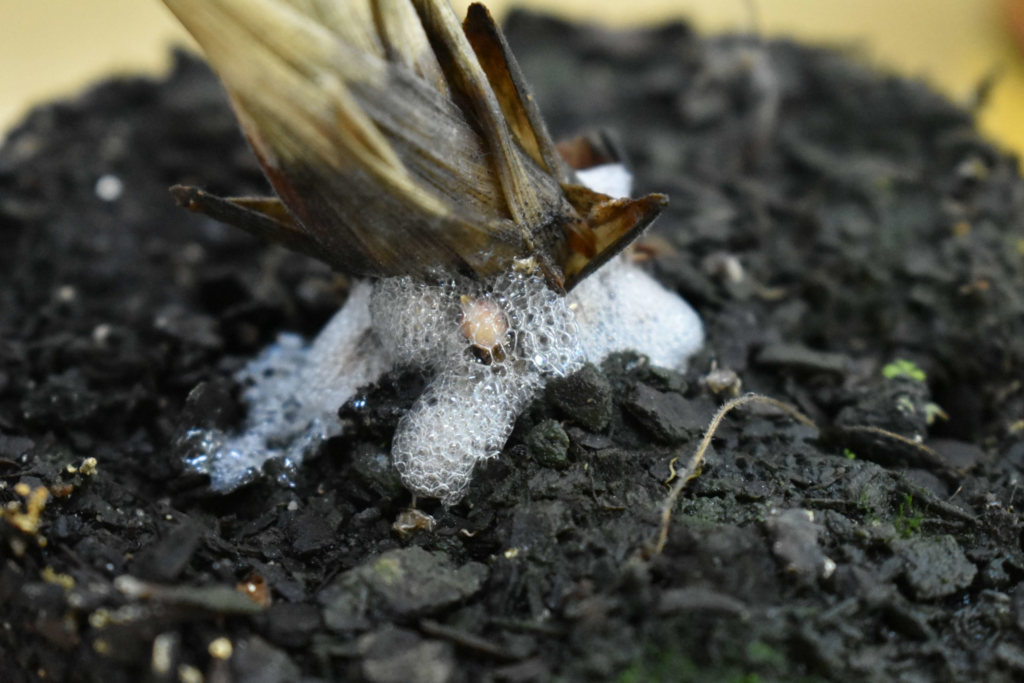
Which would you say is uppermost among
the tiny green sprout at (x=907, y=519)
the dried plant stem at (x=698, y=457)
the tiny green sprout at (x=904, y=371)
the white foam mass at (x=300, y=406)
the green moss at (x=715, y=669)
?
the white foam mass at (x=300, y=406)

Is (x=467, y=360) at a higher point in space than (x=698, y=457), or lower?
higher

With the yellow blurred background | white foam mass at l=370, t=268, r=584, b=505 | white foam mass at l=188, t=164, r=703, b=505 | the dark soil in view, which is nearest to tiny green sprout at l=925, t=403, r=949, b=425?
the dark soil

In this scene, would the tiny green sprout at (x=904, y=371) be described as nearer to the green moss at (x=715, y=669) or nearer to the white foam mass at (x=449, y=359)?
the white foam mass at (x=449, y=359)

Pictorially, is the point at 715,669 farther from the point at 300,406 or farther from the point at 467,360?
the point at 300,406

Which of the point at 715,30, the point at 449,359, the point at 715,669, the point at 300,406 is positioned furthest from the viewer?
the point at 715,30

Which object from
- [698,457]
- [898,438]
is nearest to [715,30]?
[898,438]

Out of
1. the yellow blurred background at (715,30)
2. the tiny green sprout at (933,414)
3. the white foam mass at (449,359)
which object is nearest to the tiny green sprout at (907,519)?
the tiny green sprout at (933,414)
